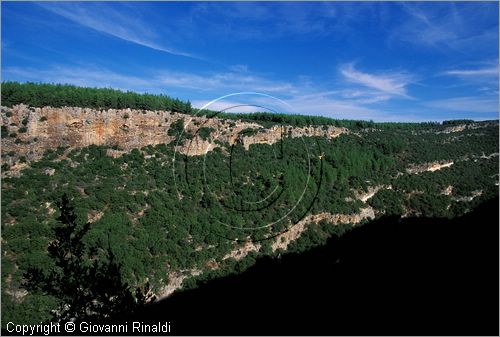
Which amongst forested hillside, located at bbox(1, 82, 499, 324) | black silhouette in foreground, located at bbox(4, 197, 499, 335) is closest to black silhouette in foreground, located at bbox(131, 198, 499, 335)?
black silhouette in foreground, located at bbox(4, 197, 499, 335)

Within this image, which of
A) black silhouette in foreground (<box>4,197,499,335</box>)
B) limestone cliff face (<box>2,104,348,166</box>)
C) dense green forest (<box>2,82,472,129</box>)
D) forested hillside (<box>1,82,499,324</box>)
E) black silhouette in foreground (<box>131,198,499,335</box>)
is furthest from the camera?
dense green forest (<box>2,82,472,129</box>)

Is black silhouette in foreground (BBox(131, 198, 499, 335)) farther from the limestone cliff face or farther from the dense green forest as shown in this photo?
the dense green forest

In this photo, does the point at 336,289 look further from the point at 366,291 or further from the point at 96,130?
the point at 96,130

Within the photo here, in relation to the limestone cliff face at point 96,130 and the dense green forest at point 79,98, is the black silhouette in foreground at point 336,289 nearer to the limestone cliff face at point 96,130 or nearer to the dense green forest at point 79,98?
the limestone cliff face at point 96,130

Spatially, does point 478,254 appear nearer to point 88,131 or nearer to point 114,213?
point 114,213

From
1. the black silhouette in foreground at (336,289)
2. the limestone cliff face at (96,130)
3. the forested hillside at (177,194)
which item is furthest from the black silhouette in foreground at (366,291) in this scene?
the limestone cliff face at (96,130)

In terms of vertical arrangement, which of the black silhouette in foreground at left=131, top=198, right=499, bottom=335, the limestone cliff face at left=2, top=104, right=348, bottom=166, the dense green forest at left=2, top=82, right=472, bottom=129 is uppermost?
the dense green forest at left=2, top=82, right=472, bottom=129
